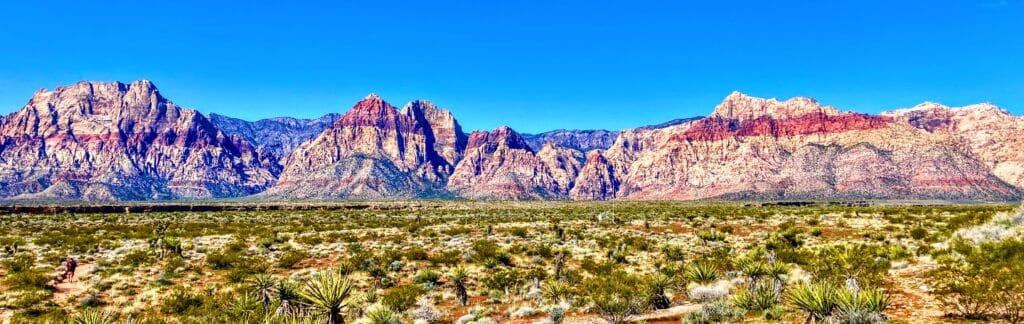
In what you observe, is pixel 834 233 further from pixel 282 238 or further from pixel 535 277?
pixel 282 238

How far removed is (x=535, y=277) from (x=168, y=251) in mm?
22148

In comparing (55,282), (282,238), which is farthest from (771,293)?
(282,238)

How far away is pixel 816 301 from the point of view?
35.3 ft

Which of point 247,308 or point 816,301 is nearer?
point 816,301

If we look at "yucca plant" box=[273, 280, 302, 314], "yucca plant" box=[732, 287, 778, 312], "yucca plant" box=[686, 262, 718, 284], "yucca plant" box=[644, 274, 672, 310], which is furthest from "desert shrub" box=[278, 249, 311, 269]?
"yucca plant" box=[732, 287, 778, 312]

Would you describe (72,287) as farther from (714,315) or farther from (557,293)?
(714,315)

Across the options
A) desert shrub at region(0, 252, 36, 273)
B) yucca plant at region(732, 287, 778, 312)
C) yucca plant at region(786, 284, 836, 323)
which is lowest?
desert shrub at region(0, 252, 36, 273)

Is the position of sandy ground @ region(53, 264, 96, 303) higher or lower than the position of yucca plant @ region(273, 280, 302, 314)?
lower

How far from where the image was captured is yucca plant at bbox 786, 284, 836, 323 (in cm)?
1064

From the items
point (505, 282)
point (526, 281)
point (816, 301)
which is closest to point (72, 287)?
point (505, 282)

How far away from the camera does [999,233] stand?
2025cm

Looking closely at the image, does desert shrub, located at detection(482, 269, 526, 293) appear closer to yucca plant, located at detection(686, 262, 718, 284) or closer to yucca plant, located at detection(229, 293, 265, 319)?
yucca plant, located at detection(686, 262, 718, 284)

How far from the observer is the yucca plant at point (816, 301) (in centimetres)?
1064

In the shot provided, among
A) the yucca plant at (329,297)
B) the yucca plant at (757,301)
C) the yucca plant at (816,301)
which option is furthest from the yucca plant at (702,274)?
the yucca plant at (329,297)
